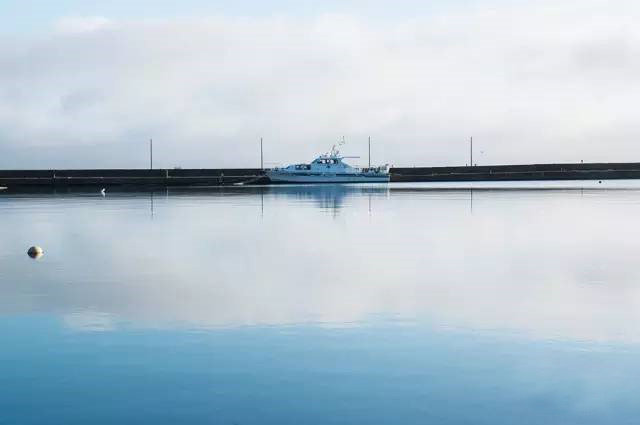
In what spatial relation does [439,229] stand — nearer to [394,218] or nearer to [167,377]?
[394,218]

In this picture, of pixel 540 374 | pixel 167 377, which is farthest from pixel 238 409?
pixel 540 374

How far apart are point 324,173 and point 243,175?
11.7m

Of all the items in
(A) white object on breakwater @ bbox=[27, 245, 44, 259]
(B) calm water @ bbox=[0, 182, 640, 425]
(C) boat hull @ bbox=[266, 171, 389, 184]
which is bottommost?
(B) calm water @ bbox=[0, 182, 640, 425]

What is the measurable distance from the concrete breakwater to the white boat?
2587 mm

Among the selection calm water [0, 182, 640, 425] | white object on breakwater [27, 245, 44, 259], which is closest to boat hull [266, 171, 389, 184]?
calm water [0, 182, 640, 425]

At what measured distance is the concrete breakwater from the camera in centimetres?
11100

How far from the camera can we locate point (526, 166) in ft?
419

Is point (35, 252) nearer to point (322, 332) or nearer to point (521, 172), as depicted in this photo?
point (322, 332)

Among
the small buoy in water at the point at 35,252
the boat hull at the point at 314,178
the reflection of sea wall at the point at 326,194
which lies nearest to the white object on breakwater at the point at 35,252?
the small buoy in water at the point at 35,252

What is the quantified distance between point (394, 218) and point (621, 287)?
889 inches

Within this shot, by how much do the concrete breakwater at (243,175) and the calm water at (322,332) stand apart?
8444 centimetres

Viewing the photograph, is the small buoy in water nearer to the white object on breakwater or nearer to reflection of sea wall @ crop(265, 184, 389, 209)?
the white object on breakwater

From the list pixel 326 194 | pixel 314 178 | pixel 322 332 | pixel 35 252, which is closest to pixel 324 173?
pixel 314 178

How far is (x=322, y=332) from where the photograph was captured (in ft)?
44.2
